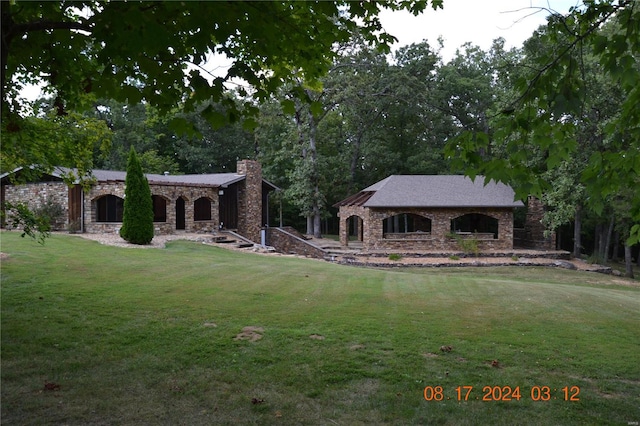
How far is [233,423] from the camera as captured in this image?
11.8 ft

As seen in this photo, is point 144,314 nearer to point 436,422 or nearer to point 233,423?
point 233,423

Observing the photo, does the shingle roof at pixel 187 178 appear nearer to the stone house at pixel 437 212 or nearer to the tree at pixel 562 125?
the stone house at pixel 437 212

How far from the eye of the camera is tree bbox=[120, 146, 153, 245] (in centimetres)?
1742

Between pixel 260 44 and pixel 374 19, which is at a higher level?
pixel 374 19

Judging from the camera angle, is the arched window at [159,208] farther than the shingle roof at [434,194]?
Yes

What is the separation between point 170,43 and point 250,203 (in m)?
23.2

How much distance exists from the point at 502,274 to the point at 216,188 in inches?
585

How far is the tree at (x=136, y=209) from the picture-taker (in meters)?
17.4

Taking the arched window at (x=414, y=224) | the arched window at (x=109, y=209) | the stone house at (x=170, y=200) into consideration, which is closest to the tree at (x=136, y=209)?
the stone house at (x=170, y=200)

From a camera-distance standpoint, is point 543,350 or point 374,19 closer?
point 374,19

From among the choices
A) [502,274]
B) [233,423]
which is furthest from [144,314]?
[502,274]

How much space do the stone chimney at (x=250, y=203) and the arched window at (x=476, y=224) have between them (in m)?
11.9

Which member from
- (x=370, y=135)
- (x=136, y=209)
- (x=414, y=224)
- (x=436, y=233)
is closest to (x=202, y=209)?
(x=136, y=209)
